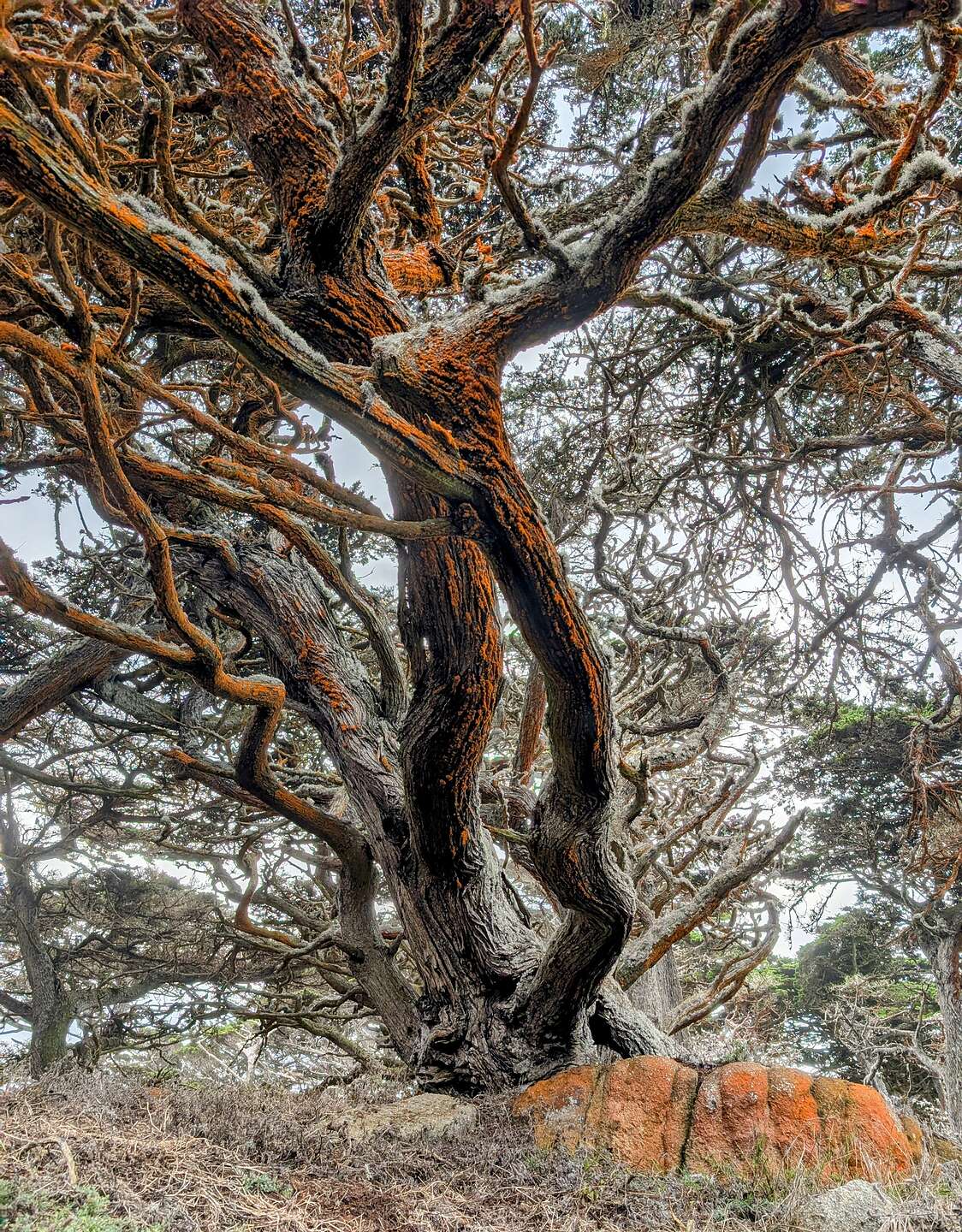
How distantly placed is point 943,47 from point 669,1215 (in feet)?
13.0

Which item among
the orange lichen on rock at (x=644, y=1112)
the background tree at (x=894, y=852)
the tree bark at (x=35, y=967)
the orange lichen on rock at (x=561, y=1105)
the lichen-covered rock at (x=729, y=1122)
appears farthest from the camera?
the tree bark at (x=35, y=967)

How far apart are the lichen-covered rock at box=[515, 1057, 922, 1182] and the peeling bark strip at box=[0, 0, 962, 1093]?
1.0 inches

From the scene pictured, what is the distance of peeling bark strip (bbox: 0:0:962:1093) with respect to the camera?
7.58 feet

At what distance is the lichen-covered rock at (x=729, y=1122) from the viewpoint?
2721 mm

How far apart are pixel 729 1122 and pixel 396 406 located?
328 cm

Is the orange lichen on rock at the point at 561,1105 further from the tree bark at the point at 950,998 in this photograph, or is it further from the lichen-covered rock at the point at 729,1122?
the tree bark at the point at 950,998

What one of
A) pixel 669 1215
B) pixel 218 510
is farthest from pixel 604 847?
pixel 218 510

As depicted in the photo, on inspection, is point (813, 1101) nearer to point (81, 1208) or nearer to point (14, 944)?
point (81, 1208)

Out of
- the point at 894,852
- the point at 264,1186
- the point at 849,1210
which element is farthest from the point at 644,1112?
the point at 894,852

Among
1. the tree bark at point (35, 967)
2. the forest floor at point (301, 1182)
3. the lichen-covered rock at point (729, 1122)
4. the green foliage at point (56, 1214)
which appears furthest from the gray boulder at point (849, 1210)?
the tree bark at point (35, 967)

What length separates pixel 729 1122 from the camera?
292 centimetres

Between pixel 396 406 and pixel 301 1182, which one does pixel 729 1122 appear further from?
pixel 396 406

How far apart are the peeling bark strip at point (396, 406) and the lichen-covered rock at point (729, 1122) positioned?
24mm

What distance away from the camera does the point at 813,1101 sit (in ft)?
9.57
